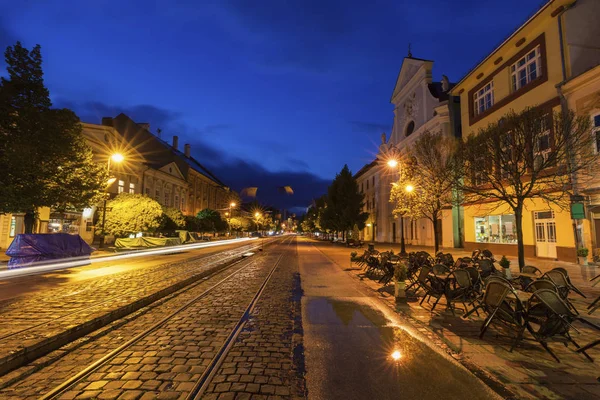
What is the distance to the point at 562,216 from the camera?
1708 centimetres

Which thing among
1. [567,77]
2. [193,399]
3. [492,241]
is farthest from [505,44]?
[193,399]

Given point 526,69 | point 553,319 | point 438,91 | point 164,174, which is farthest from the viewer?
point 164,174

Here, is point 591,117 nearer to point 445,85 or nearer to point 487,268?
point 487,268

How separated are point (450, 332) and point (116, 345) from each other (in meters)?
5.94

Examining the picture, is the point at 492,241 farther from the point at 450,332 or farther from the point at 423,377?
the point at 423,377

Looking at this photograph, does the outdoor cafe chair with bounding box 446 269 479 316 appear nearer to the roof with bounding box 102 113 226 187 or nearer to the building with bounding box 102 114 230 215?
the building with bounding box 102 114 230 215

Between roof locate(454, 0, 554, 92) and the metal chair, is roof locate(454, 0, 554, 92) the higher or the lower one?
the higher one

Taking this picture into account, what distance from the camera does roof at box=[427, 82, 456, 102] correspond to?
3375cm

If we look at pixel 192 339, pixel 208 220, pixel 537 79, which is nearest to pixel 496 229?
pixel 537 79

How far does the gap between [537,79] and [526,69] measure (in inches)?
69.2

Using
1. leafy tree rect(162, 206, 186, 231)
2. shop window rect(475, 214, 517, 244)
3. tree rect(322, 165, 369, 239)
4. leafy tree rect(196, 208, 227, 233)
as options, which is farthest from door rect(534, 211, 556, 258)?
leafy tree rect(196, 208, 227, 233)

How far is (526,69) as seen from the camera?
66.2 feet

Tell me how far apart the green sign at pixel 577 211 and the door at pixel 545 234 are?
3.06 metres

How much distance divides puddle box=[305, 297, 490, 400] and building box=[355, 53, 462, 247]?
18954mm
